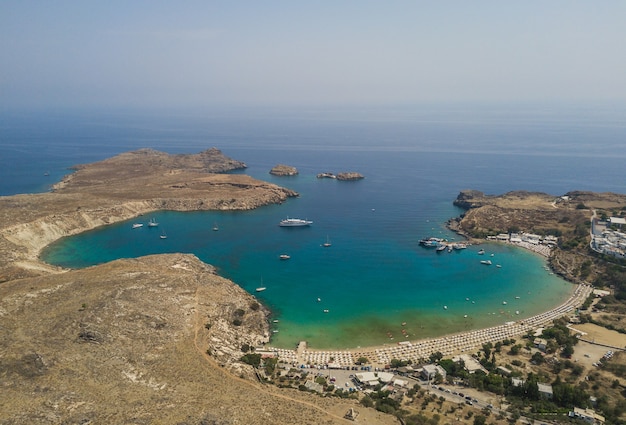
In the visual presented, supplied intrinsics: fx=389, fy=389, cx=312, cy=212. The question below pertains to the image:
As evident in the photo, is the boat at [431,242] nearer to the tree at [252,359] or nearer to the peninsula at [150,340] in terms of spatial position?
the peninsula at [150,340]

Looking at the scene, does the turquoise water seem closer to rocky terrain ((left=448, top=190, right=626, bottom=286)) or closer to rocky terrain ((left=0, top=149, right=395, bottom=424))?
rocky terrain ((left=448, top=190, right=626, bottom=286))

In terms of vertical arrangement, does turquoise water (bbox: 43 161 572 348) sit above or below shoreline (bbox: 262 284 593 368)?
above

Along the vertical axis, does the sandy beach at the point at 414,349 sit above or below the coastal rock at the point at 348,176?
below

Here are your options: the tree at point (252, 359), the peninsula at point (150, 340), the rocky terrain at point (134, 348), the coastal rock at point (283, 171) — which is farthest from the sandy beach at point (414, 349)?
the coastal rock at point (283, 171)

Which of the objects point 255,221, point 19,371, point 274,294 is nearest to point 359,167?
point 255,221

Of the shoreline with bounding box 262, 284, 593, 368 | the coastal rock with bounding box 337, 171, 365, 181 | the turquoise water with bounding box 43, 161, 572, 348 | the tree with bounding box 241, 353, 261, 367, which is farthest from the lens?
the coastal rock with bounding box 337, 171, 365, 181

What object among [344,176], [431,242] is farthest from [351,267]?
[344,176]

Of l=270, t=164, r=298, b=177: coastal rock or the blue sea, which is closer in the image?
the blue sea

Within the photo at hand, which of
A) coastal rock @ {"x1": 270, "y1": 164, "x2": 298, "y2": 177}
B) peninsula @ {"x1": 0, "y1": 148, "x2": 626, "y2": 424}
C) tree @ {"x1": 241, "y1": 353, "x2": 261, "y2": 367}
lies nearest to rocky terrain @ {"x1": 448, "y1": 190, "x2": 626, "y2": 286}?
peninsula @ {"x1": 0, "y1": 148, "x2": 626, "y2": 424}
